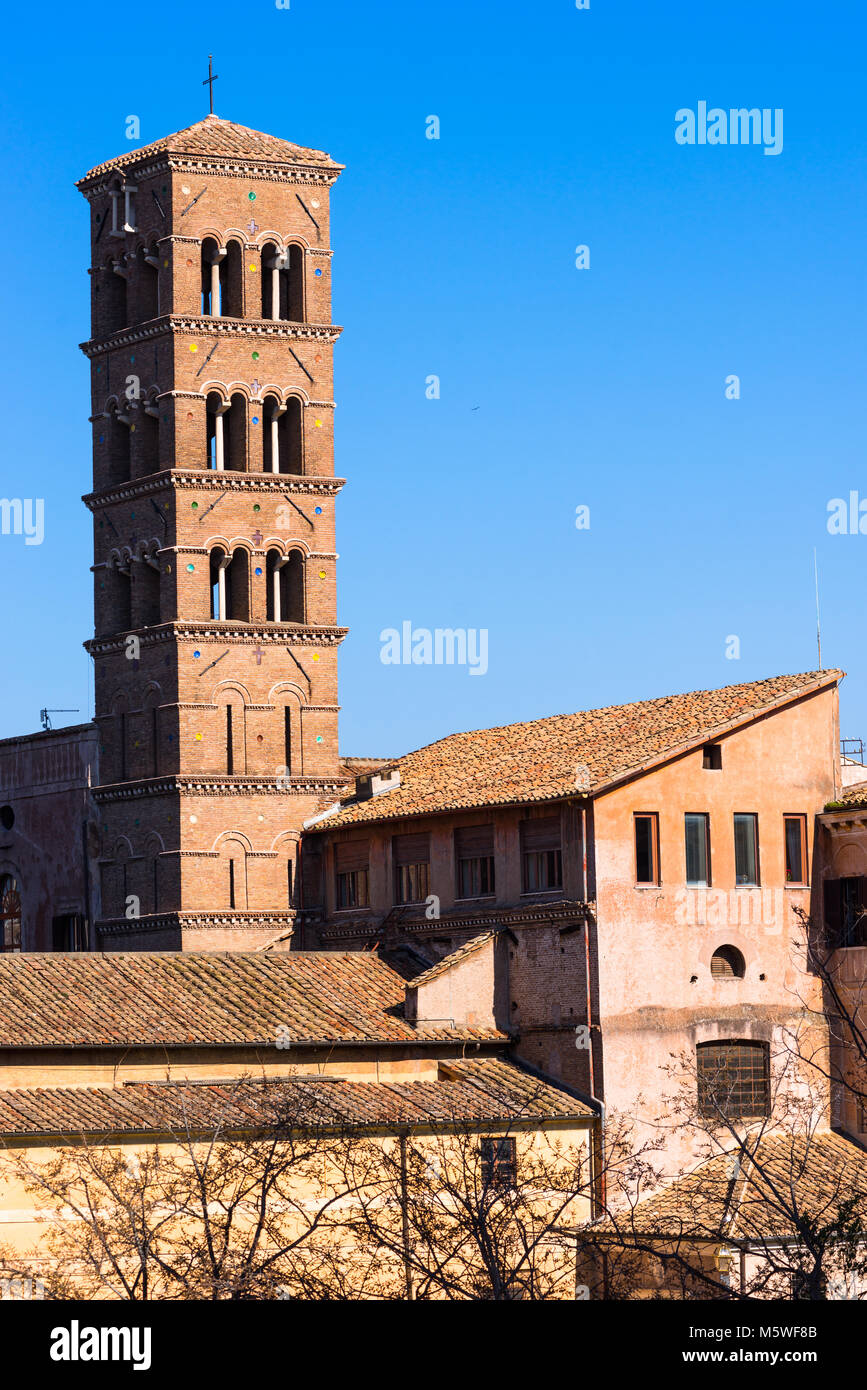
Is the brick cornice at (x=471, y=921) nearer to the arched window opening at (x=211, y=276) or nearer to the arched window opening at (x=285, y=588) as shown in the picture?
the arched window opening at (x=285, y=588)

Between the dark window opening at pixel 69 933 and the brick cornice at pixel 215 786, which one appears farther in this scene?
the dark window opening at pixel 69 933

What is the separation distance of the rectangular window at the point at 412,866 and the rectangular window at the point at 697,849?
5523 millimetres

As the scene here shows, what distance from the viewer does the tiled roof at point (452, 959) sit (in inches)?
1459

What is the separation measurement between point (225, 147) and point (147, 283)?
137 inches

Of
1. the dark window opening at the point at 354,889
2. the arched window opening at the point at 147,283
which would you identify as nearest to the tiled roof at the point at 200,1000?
the dark window opening at the point at 354,889

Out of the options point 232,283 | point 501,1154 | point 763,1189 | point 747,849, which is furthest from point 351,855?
point 763,1189

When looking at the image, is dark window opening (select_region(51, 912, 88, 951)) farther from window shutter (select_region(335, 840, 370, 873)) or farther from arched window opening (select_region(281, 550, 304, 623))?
arched window opening (select_region(281, 550, 304, 623))

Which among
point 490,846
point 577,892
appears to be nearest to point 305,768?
point 490,846

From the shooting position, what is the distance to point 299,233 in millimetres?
45312

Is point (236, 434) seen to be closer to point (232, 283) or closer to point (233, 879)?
point (232, 283)

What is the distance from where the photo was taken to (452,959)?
37.3 m

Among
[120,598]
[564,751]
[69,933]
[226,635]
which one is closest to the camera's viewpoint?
[564,751]

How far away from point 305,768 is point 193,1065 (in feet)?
36.2
